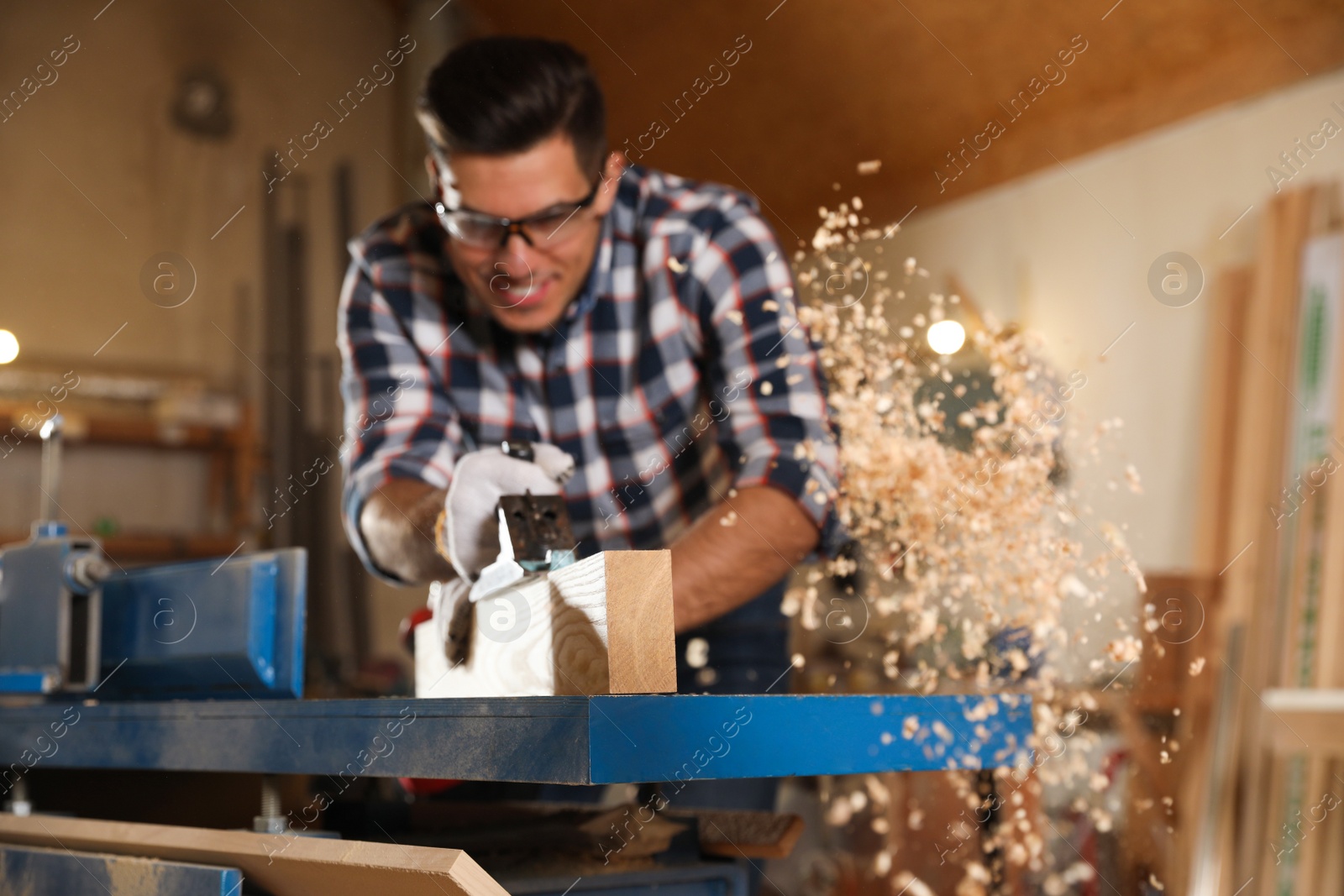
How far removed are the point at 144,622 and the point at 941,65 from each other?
2296 mm

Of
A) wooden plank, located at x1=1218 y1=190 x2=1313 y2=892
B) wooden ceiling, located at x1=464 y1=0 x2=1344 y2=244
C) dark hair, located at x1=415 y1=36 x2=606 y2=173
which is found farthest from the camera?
wooden plank, located at x1=1218 y1=190 x2=1313 y2=892

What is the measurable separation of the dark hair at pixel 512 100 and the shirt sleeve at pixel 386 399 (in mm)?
256

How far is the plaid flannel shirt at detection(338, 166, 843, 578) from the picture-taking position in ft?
4.84

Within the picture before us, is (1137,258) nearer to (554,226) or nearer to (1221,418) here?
(1221,418)

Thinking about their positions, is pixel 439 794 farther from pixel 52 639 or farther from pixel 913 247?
pixel 913 247

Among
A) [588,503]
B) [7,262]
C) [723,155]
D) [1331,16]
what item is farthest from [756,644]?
[7,262]

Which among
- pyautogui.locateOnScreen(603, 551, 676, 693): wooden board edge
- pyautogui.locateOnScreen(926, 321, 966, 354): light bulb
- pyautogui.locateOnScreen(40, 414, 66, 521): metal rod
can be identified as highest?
pyautogui.locateOnScreen(926, 321, 966, 354): light bulb

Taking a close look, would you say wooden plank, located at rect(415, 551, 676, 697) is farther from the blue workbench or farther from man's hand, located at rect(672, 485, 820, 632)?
man's hand, located at rect(672, 485, 820, 632)

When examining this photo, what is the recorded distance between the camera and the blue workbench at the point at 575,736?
0.73m


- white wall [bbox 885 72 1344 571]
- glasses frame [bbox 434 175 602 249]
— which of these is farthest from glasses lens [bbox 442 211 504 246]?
white wall [bbox 885 72 1344 571]

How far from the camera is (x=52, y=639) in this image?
125 cm

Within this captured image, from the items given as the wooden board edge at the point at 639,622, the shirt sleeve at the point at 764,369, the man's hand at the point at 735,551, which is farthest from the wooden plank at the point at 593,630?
the shirt sleeve at the point at 764,369

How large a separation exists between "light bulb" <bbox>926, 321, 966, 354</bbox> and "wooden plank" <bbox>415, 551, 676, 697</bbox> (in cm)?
64

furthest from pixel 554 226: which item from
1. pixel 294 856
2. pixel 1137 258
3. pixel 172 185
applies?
pixel 172 185
